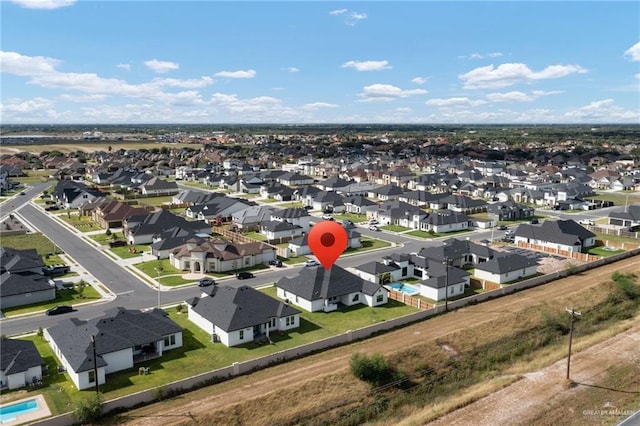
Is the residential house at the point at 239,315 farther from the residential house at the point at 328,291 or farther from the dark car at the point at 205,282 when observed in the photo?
the dark car at the point at 205,282

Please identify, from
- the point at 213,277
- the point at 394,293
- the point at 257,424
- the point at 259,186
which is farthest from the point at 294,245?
the point at 259,186

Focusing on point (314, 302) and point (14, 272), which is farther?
point (14, 272)

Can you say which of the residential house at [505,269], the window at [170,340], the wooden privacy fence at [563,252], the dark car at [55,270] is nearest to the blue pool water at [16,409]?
the window at [170,340]

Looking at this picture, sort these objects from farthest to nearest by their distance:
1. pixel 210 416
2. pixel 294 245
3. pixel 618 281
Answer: pixel 294 245 → pixel 618 281 → pixel 210 416

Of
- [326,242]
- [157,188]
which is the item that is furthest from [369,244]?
[157,188]

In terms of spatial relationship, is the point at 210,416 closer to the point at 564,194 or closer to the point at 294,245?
the point at 294,245

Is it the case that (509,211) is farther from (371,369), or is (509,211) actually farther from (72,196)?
(72,196)
